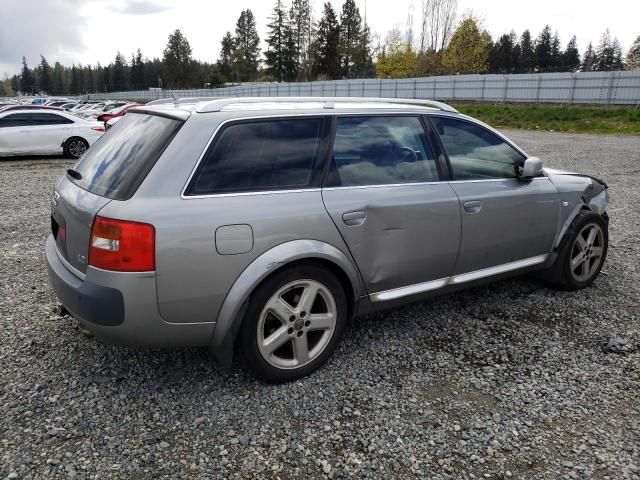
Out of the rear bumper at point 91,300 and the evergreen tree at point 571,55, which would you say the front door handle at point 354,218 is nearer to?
the rear bumper at point 91,300

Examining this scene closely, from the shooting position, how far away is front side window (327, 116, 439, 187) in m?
3.29

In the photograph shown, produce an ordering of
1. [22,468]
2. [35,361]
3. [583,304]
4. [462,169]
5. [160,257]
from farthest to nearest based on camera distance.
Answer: [583,304] → [462,169] → [35,361] → [160,257] → [22,468]

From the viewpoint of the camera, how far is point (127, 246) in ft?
Result: 8.53

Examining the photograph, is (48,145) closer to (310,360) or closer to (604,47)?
(310,360)

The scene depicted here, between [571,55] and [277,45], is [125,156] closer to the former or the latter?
[277,45]

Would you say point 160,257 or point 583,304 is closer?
point 160,257

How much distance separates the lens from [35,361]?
11.1 ft

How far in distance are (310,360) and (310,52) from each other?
276ft

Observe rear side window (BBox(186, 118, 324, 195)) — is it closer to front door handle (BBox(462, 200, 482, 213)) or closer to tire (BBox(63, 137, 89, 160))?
front door handle (BBox(462, 200, 482, 213))

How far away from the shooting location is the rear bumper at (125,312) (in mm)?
2627

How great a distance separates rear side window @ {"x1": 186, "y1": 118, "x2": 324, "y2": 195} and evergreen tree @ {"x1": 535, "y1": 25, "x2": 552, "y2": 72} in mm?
103225

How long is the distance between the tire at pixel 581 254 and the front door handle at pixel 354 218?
2.21 meters

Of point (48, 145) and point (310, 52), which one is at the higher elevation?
point (310, 52)

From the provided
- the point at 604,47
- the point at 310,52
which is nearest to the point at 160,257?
the point at 310,52
